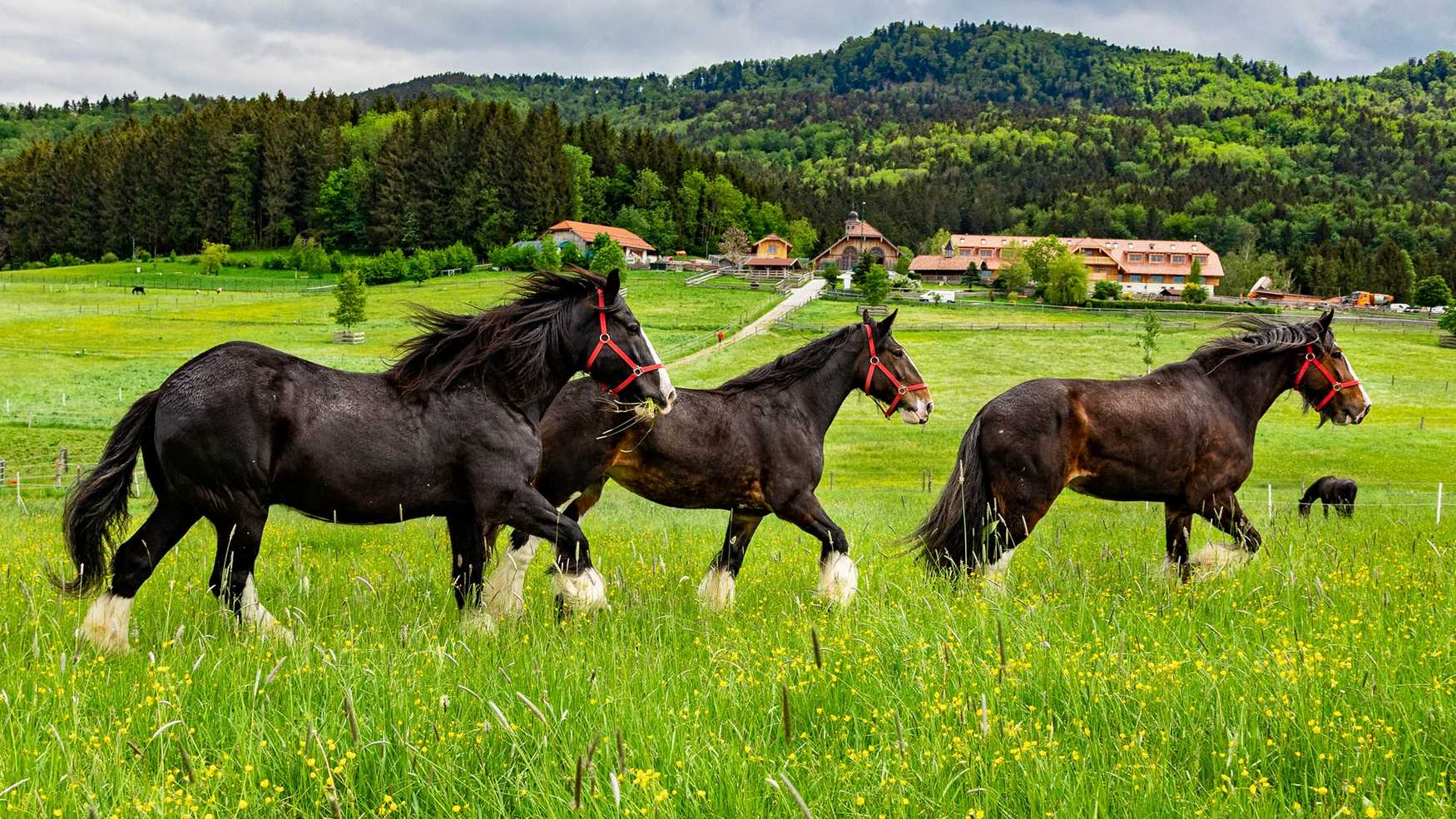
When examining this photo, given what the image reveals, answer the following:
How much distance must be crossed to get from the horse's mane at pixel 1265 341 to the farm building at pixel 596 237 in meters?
105

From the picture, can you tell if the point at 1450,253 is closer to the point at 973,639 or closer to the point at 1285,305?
Answer: the point at 1285,305

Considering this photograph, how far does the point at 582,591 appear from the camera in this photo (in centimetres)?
677

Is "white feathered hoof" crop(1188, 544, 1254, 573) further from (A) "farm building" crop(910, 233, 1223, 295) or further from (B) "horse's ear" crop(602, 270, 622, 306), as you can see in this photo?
(A) "farm building" crop(910, 233, 1223, 295)

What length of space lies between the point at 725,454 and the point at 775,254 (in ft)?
437

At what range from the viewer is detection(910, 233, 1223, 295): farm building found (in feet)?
477

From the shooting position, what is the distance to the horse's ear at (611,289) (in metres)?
7.69

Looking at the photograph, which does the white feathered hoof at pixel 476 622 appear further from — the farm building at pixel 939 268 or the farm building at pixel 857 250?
the farm building at pixel 857 250

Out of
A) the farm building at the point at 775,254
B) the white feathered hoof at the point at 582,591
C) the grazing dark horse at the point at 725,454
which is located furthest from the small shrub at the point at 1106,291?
the white feathered hoof at the point at 582,591

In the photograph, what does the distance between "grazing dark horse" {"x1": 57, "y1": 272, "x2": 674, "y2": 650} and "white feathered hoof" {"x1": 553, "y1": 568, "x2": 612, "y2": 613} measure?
4 cm

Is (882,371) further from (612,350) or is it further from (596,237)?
(596,237)

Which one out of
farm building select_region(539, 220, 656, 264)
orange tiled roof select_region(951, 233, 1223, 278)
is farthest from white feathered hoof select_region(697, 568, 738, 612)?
orange tiled roof select_region(951, 233, 1223, 278)

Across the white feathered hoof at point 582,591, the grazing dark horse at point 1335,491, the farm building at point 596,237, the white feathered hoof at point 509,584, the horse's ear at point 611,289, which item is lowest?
the grazing dark horse at point 1335,491

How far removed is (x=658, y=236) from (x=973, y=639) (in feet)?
459

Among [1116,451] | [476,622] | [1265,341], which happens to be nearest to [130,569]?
[476,622]
